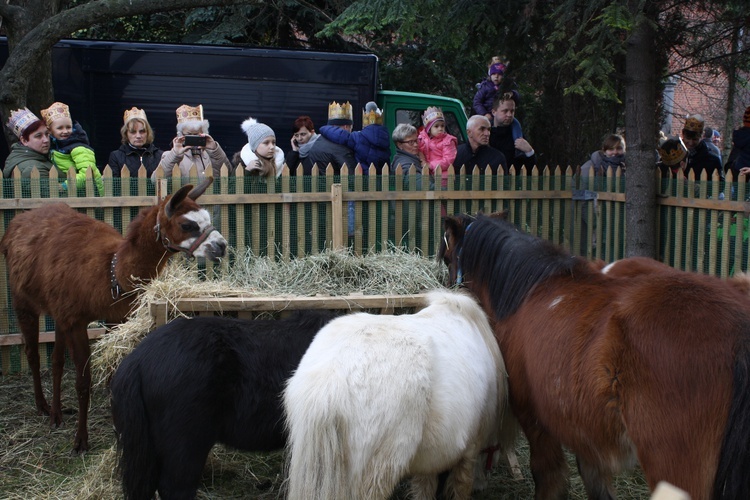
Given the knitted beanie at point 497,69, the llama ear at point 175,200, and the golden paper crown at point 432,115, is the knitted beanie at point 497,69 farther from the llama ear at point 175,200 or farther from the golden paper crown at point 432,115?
the llama ear at point 175,200

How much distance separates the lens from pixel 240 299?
449 cm

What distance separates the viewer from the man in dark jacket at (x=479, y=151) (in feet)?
27.1

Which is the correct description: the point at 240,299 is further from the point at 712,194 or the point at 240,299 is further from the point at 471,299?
the point at 712,194

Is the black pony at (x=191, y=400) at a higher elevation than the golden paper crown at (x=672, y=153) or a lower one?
lower

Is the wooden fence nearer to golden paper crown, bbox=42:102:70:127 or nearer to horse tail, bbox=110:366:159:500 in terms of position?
golden paper crown, bbox=42:102:70:127

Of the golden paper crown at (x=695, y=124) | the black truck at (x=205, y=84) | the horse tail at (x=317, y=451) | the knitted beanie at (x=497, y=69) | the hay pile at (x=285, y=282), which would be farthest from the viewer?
the knitted beanie at (x=497, y=69)

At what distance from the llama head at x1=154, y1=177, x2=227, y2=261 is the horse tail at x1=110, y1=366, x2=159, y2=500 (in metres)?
1.47

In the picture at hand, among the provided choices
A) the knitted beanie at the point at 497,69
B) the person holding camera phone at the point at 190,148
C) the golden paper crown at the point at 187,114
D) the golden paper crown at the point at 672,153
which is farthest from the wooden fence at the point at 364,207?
the knitted beanie at the point at 497,69

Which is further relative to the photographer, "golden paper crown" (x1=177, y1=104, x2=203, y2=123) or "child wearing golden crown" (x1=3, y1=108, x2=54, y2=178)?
"golden paper crown" (x1=177, y1=104, x2=203, y2=123)

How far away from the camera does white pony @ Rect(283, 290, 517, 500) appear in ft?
10.1

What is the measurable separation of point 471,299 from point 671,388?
1.31 meters

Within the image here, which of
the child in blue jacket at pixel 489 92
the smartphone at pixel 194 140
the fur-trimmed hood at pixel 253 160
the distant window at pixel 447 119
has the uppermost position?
the child in blue jacket at pixel 489 92

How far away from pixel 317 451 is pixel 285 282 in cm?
215

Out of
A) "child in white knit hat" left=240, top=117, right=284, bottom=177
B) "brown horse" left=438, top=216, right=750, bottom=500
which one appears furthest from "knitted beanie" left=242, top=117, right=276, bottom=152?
"brown horse" left=438, top=216, right=750, bottom=500
